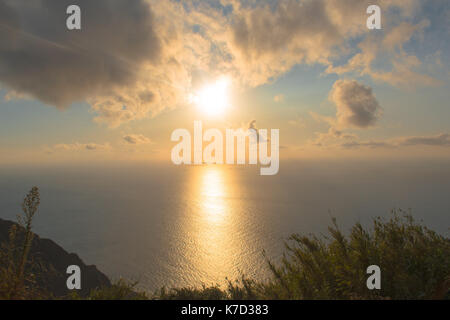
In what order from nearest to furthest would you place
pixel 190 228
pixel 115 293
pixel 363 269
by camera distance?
pixel 115 293 < pixel 363 269 < pixel 190 228

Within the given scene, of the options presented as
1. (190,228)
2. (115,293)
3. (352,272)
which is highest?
(352,272)

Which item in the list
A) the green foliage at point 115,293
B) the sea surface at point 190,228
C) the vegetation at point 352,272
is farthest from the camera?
the sea surface at point 190,228

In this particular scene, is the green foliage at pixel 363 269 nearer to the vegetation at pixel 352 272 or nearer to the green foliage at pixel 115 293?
the vegetation at pixel 352 272

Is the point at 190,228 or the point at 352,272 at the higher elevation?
the point at 352,272

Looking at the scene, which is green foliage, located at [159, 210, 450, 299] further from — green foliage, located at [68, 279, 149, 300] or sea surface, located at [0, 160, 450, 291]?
sea surface, located at [0, 160, 450, 291]

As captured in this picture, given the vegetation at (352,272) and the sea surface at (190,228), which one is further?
the sea surface at (190,228)

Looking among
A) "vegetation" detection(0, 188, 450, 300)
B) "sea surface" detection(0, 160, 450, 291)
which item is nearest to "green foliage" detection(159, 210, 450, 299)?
"vegetation" detection(0, 188, 450, 300)

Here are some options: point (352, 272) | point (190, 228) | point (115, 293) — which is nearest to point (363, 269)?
point (352, 272)

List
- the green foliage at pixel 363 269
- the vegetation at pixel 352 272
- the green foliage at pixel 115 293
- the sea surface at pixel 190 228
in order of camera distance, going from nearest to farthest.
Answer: the vegetation at pixel 352 272 → the green foliage at pixel 363 269 → the green foliage at pixel 115 293 → the sea surface at pixel 190 228

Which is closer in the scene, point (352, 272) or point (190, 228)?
point (352, 272)

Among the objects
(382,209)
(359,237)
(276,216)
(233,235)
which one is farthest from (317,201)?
(359,237)

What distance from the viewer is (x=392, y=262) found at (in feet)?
15.9

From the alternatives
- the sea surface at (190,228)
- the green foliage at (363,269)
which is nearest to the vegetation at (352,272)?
the green foliage at (363,269)

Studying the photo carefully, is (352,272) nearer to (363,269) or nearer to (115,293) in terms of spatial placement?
(363,269)
